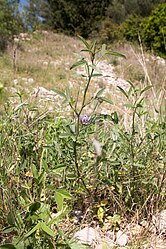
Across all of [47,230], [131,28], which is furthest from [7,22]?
[47,230]

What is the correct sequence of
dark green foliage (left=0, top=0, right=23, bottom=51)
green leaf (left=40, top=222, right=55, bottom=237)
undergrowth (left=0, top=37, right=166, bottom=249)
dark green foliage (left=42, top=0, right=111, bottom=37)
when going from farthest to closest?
dark green foliage (left=42, top=0, right=111, bottom=37)
dark green foliage (left=0, top=0, right=23, bottom=51)
undergrowth (left=0, top=37, right=166, bottom=249)
green leaf (left=40, top=222, right=55, bottom=237)

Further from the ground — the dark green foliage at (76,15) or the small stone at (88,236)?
the dark green foliage at (76,15)

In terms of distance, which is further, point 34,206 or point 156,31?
point 156,31

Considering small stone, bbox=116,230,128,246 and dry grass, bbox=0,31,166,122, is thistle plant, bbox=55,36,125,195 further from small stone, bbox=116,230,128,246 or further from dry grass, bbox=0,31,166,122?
dry grass, bbox=0,31,166,122

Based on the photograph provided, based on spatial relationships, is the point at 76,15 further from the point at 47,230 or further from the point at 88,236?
the point at 47,230

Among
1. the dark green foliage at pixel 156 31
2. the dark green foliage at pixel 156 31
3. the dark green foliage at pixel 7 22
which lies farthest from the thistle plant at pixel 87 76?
the dark green foliage at pixel 156 31

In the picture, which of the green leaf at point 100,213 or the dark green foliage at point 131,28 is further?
the dark green foliage at point 131,28

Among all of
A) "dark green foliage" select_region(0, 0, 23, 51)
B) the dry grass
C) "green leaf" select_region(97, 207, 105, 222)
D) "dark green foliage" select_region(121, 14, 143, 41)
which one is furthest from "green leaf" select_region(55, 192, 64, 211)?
"dark green foliage" select_region(121, 14, 143, 41)

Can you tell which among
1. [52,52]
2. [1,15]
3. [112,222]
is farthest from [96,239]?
[52,52]

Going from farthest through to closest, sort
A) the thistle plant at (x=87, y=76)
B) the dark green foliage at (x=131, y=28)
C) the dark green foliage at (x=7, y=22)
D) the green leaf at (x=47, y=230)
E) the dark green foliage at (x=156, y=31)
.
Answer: the dark green foliage at (x=131, y=28) < the dark green foliage at (x=156, y=31) < the dark green foliage at (x=7, y=22) < the thistle plant at (x=87, y=76) < the green leaf at (x=47, y=230)

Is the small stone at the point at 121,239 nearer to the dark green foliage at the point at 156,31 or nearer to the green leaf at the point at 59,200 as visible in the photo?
the green leaf at the point at 59,200

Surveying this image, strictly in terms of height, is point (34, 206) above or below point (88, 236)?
above

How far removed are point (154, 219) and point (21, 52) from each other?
574cm

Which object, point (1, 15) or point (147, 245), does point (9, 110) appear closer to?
point (147, 245)
